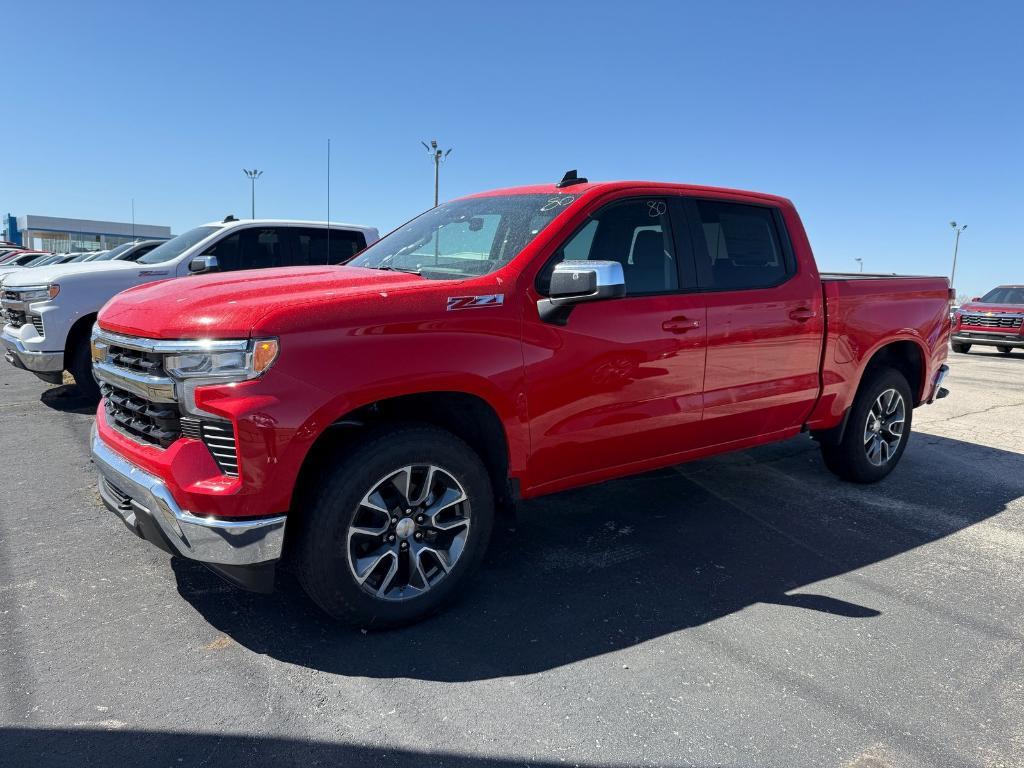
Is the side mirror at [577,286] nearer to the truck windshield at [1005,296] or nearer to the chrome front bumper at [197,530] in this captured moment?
the chrome front bumper at [197,530]

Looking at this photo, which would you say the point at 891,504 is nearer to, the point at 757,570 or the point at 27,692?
the point at 757,570

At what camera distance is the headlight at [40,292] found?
22.7 feet

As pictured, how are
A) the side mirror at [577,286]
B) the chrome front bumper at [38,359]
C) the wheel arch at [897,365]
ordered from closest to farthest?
Answer: the side mirror at [577,286] → the wheel arch at [897,365] → the chrome front bumper at [38,359]

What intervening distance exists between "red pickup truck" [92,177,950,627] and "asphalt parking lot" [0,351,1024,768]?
0.38 m

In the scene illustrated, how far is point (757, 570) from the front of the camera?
148 inches

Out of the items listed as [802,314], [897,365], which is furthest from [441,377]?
[897,365]

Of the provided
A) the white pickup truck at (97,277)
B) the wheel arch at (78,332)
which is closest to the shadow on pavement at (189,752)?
the white pickup truck at (97,277)

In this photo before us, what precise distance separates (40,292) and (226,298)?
5.38 m

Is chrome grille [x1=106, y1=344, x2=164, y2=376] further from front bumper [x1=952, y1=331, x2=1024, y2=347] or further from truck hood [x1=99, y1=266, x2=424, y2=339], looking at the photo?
front bumper [x1=952, y1=331, x2=1024, y2=347]

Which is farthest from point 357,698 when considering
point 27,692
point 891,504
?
point 891,504

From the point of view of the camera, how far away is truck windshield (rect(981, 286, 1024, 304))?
17.7 m

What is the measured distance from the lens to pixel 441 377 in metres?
2.96

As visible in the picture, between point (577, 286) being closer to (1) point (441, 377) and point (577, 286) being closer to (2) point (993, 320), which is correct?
(1) point (441, 377)

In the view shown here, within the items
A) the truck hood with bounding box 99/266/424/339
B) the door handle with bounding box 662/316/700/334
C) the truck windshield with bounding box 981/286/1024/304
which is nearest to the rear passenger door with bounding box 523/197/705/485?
the door handle with bounding box 662/316/700/334
